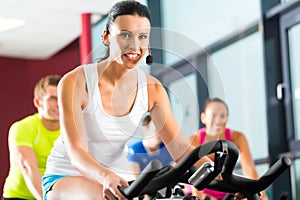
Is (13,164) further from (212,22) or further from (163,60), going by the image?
(212,22)

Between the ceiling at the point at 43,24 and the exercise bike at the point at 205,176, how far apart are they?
517 cm

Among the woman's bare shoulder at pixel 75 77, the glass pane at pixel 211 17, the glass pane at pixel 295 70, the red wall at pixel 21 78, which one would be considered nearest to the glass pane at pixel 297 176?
the glass pane at pixel 295 70

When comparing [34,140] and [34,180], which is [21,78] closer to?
[34,140]

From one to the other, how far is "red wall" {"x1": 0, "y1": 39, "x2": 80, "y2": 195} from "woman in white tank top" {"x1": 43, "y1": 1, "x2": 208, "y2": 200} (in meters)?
7.44

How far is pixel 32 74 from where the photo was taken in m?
9.05

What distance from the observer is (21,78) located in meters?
8.99

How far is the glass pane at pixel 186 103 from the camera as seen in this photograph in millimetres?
1247

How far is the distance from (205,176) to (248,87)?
159 inches

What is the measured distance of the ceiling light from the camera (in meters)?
7.05

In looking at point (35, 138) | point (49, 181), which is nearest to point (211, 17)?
point (35, 138)

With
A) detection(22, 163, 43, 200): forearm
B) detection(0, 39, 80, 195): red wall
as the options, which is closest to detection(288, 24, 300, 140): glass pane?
detection(22, 163, 43, 200): forearm

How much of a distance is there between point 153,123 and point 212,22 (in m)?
4.03

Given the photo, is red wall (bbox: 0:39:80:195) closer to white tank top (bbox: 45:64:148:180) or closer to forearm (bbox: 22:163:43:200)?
forearm (bbox: 22:163:43:200)

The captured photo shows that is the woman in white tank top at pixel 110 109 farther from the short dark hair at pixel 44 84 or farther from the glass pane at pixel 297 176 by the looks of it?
the glass pane at pixel 297 176
